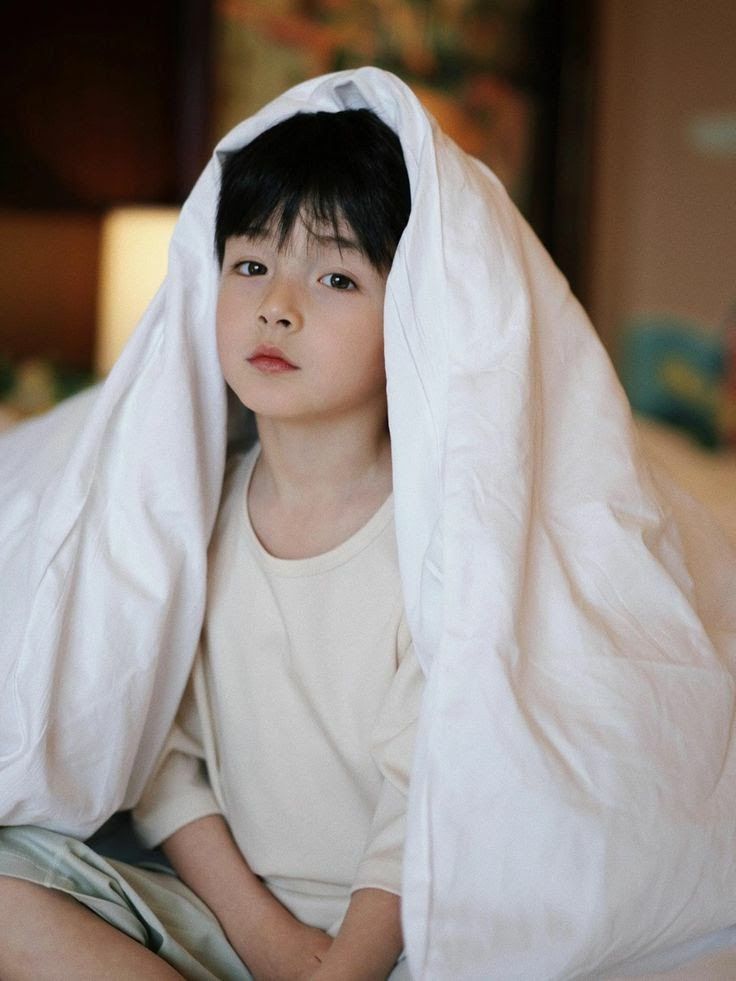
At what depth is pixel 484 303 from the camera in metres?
0.83

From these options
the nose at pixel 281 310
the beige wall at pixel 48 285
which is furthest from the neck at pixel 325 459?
the beige wall at pixel 48 285

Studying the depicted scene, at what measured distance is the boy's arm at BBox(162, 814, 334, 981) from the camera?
881 millimetres

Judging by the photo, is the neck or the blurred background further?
the blurred background

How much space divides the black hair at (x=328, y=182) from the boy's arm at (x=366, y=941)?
507 mm

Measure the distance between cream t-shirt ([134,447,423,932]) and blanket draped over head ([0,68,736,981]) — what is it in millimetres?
43

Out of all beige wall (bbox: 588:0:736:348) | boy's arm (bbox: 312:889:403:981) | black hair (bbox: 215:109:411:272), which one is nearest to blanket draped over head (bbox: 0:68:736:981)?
black hair (bbox: 215:109:411:272)

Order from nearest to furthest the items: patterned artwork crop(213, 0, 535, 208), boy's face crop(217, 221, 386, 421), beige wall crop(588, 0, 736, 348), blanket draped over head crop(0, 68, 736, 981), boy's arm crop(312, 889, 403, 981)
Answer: blanket draped over head crop(0, 68, 736, 981), boy's arm crop(312, 889, 403, 981), boy's face crop(217, 221, 386, 421), patterned artwork crop(213, 0, 535, 208), beige wall crop(588, 0, 736, 348)

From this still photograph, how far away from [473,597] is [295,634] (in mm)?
261

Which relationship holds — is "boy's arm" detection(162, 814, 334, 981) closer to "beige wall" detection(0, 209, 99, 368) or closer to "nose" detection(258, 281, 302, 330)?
"nose" detection(258, 281, 302, 330)

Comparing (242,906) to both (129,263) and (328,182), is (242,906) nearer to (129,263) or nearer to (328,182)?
(328,182)

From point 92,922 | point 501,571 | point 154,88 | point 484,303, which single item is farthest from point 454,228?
Result: point 154,88

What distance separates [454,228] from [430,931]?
1.63 ft

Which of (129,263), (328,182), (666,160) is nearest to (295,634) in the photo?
(328,182)

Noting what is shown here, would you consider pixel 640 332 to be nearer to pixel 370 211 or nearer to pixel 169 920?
pixel 370 211
